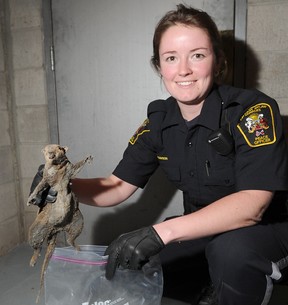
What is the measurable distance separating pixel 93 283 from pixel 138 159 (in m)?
0.47

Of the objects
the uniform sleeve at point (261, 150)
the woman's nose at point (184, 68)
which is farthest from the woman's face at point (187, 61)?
the uniform sleeve at point (261, 150)

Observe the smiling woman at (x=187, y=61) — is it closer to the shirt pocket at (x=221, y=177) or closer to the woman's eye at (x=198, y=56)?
the woman's eye at (x=198, y=56)

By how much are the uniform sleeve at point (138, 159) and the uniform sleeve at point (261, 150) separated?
362mm

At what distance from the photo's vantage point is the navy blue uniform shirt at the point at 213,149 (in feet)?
2.76

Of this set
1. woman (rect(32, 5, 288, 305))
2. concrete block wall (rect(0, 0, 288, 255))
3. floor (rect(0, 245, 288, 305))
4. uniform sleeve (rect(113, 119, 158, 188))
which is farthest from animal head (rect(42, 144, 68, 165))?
concrete block wall (rect(0, 0, 288, 255))

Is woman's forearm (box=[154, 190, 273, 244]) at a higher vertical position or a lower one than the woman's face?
lower

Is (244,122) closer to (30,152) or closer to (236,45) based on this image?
(236,45)

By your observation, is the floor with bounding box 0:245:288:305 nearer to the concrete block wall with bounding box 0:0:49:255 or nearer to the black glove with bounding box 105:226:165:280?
the concrete block wall with bounding box 0:0:49:255

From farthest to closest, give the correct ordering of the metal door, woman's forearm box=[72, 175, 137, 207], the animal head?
the metal door → woman's forearm box=[72, 175, 137, 207] → the animal head

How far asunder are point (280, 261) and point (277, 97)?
0.72 m

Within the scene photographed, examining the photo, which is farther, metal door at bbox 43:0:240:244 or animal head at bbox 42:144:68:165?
metal door at bbox 43:0:240:244

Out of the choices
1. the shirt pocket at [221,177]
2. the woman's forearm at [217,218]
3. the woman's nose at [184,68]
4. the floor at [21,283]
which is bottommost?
the floor at [21,283]

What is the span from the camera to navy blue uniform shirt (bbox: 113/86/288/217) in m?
0.84

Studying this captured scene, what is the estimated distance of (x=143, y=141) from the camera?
1.18 meters
